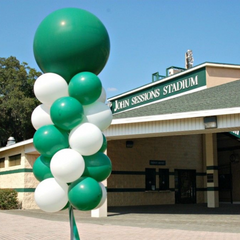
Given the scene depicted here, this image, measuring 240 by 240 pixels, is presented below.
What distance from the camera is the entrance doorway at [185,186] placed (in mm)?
23672

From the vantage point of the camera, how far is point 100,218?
48.1 ft

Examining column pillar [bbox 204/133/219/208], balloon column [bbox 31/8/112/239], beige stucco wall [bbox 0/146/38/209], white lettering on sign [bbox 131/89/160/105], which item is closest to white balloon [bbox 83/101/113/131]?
balloon column [bbox 31/8/112/239]

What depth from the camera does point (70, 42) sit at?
6.35 metres

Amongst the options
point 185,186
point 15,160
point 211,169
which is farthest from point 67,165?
point 185,186

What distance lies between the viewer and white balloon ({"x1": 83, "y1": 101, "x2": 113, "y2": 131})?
6.53 meters

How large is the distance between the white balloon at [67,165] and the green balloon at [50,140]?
0.19 metres

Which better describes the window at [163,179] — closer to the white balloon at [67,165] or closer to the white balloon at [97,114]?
the white balloon at [97,114]

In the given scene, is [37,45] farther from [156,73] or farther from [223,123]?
[156,73]

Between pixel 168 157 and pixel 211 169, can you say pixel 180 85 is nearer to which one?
pixel 168 157

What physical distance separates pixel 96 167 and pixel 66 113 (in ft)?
3.30

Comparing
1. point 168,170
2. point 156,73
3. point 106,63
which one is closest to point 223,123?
point 106,63

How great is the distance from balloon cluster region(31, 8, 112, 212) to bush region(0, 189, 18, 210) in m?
14.3

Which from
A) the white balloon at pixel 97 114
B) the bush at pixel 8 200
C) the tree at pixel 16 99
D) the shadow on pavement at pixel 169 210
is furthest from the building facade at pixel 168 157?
the tree at pixel 16 99

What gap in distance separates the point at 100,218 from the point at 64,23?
975 cm
